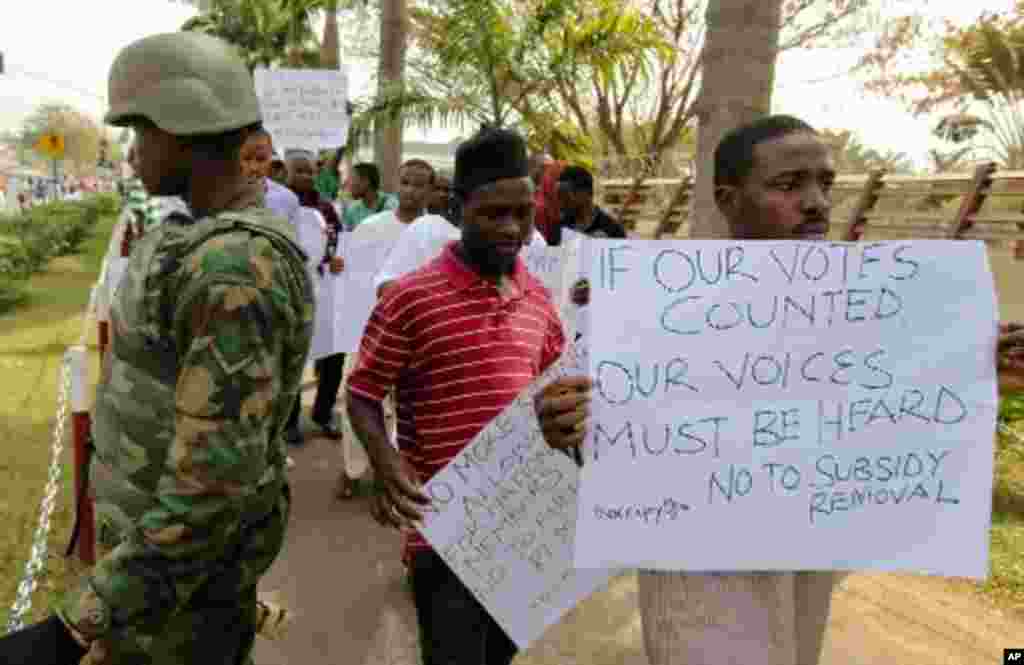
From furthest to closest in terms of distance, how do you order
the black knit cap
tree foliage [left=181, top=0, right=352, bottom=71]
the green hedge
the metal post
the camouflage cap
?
tree foliage [left=181, top=0, right=352, bottom=71], the green hedge, the metal post, the black knit cap, the camouflage cap

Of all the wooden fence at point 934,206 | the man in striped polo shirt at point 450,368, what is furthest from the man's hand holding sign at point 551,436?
the wooden fence at point 934,206

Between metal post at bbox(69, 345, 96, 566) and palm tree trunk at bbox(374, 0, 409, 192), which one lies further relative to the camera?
palm tree trunk at bbox(374, 0, 409, 192)

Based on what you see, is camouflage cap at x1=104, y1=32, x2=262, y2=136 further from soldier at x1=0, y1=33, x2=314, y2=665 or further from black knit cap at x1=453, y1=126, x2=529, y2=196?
black knit cap at x1=453, y1=126, x2=529, y2=196

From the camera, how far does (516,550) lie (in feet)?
7.30

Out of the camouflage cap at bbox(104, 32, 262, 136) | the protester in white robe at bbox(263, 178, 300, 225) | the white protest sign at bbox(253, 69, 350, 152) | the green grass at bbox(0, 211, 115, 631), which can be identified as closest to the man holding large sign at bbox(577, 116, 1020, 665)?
the camouflage cap at bbox(104, 32, 262, 136)

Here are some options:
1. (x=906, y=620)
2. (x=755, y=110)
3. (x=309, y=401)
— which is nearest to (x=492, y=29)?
(x=309, y=401)

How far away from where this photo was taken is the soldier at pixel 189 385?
1.50 metres

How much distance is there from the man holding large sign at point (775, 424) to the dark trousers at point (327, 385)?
4468 millimetres

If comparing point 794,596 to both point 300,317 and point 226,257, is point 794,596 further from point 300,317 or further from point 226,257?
point 226,257

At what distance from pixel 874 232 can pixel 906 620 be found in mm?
5544

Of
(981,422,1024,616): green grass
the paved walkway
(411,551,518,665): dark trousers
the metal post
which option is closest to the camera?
(411,551,518,665): dark trousers

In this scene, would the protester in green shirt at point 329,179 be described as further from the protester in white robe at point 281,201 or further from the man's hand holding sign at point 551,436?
the man's hand holding sign at point 551,436

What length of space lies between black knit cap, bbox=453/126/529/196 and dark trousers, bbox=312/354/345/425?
3710mm

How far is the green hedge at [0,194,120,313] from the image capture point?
12477mm
